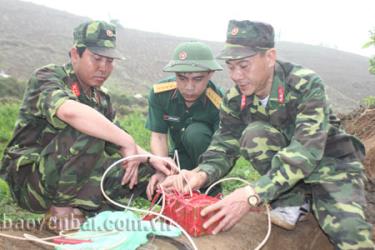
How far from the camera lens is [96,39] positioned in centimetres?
315

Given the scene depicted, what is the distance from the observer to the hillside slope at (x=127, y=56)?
13.9m

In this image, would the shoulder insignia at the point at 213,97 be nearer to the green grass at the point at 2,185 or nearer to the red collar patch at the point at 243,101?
the red collar patch at the point at 243,101

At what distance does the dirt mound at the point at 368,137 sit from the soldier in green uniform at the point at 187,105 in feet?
4.60

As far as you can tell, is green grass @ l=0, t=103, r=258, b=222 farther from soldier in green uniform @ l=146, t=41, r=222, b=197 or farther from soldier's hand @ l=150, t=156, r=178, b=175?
soldier's hand @ l=150, t=156, r=178, b=175

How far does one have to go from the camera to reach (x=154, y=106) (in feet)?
13.7

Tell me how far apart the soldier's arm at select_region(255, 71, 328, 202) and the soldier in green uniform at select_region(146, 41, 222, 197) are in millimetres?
1147

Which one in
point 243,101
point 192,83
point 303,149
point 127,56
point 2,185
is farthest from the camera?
point 127,56

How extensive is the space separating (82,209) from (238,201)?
1.16 meters

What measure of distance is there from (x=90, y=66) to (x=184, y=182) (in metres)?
1.10

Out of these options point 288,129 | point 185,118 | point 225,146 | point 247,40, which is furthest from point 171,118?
point 247,40

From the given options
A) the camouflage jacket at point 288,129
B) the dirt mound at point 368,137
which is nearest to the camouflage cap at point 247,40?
the camouflage jacket at point 288,129

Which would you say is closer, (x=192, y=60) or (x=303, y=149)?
(x=303, y=149)

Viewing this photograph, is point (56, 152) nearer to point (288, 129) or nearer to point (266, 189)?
point (266, 189)

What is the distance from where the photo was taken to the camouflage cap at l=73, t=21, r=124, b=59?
10.3ft
